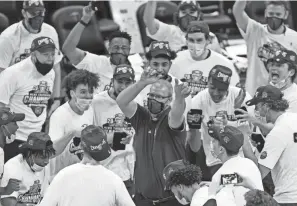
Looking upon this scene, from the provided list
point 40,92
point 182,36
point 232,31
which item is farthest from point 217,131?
point 232,31

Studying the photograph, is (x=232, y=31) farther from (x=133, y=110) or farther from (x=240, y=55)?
(x=133, y=110)

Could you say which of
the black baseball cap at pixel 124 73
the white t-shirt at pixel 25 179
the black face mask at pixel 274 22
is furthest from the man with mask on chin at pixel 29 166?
the black face mask at pixel 274 22

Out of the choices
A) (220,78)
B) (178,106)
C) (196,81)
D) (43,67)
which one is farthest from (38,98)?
(178,106)

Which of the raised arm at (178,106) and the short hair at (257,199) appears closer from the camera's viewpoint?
the short hair at (257,199)

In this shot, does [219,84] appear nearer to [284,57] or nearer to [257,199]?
[284,57]

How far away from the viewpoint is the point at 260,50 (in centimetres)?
1142

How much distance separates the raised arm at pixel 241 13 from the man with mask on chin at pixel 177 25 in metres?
0.44

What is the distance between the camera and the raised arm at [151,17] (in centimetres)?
1162

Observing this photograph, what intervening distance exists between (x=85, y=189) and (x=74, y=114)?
2.29 meters

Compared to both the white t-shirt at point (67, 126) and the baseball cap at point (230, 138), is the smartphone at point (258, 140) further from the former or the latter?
the baseball cap at point (230, 138)

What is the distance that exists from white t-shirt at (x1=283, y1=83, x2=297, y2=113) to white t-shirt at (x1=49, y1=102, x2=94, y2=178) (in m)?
1.99

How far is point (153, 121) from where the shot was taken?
29.6 ft

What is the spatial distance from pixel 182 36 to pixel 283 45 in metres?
1.38

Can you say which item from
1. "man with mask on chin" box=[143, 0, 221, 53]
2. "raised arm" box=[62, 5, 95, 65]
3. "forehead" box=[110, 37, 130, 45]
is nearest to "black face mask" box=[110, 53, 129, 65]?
"forehead" box=[110, 37, 130, 45]
